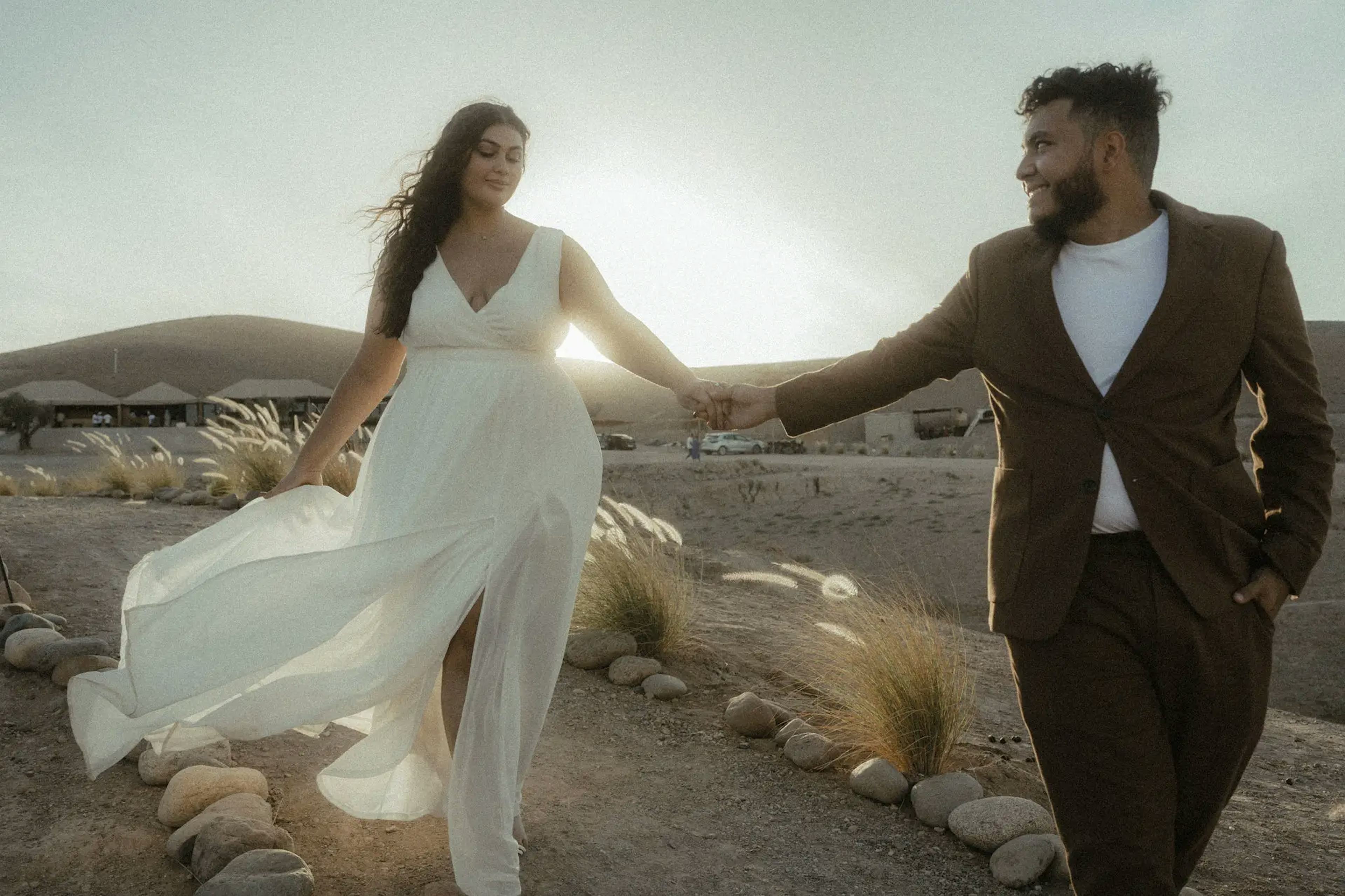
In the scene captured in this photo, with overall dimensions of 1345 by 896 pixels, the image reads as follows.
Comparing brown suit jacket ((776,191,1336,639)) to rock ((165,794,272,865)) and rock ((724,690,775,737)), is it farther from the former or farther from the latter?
rock ((165,794,272,865))

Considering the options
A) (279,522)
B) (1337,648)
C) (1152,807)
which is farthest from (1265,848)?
(1337,648)

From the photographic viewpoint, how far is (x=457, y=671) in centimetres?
269

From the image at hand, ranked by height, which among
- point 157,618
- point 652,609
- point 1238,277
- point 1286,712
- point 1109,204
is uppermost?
point 1109,204

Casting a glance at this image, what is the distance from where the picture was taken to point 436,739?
2.96 m

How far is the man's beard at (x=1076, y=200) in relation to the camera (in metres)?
2.28

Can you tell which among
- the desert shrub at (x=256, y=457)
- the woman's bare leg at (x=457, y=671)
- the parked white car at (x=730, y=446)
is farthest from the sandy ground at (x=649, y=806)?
the parked white car at (x=730, y=446)

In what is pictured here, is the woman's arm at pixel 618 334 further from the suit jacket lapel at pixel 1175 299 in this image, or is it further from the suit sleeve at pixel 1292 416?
the suit sleeve at pixel 1292 416

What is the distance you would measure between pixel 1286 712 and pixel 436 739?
5980mm

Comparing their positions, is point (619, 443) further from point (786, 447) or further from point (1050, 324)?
point (1050, 324)

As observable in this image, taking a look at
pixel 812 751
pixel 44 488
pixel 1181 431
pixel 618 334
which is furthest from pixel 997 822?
pixel 44 488

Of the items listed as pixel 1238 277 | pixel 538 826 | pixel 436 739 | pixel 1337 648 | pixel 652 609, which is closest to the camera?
pixel 1238 277

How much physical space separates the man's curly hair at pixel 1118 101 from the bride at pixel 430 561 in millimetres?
1370

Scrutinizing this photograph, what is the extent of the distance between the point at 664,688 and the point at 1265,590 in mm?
2982

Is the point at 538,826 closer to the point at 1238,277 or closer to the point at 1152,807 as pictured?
the point at 1152,807
